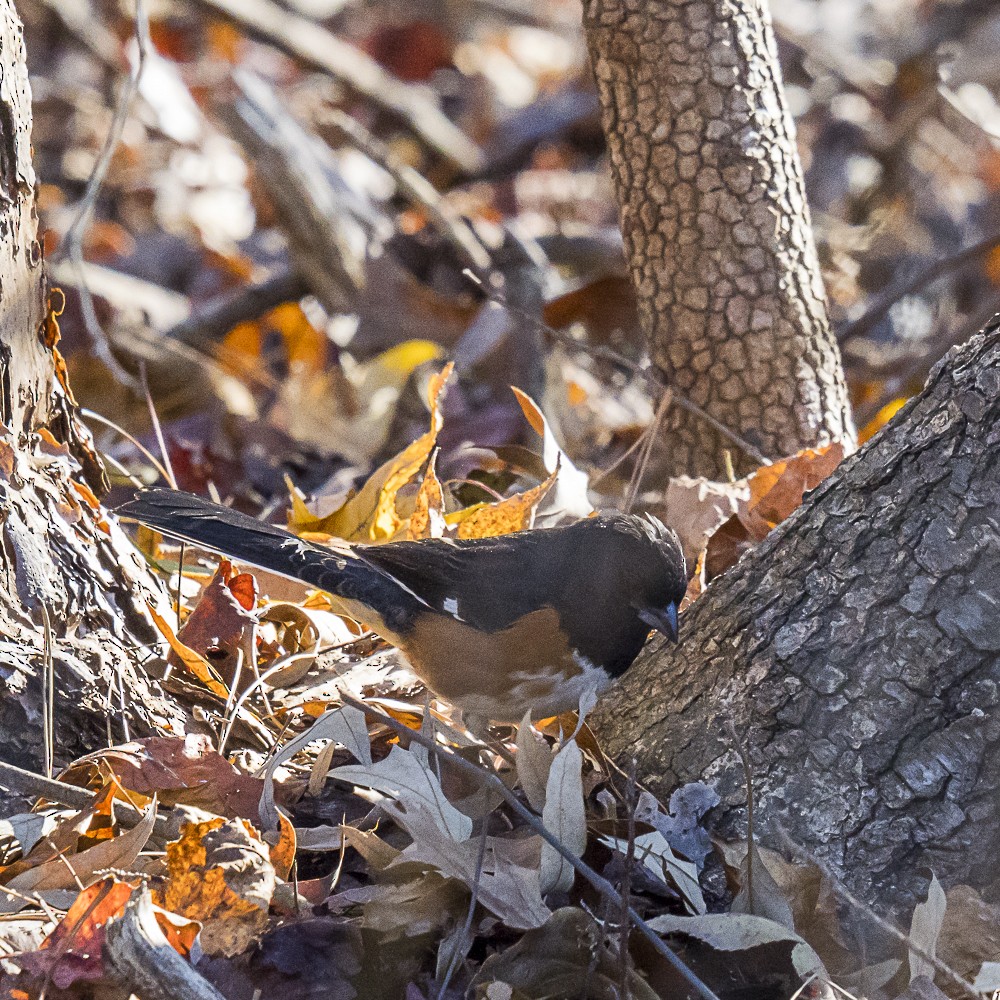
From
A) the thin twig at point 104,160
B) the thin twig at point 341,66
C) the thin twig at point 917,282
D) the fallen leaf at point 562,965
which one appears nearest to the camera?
the fallen leaf at point 562,965

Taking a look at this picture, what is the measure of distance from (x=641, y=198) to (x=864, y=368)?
1.90m

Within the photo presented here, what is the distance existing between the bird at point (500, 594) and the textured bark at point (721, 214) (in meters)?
0.79

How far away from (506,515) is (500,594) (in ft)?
1.73

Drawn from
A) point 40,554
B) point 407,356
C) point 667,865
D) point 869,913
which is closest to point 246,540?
point 40,554

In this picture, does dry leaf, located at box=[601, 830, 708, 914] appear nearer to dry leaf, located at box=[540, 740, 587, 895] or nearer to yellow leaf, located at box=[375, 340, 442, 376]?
dry leaf, located at box=[540, 740, 587, 895]

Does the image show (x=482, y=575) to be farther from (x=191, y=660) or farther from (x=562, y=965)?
(x=562, y=965)

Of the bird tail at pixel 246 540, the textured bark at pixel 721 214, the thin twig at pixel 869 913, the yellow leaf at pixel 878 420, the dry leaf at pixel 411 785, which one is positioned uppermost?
the textured bark at pixel 721 214

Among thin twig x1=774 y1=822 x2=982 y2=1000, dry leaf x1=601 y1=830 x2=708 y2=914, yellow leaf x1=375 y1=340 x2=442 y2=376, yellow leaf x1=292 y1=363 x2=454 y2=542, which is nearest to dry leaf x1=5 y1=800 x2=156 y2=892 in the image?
dry leaf x1=601 y1=830 x2=708 y2=914

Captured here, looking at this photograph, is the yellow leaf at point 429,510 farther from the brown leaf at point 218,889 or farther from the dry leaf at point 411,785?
the brown leaf at point 218,889

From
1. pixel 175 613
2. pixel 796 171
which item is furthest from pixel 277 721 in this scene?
pixel 796 171

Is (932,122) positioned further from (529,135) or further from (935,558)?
(935,558)

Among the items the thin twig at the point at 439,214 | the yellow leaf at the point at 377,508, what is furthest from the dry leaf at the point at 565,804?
the thin twig at the point at 439,214

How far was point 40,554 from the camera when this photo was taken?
2.23 meters

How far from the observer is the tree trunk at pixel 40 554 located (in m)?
2.15
